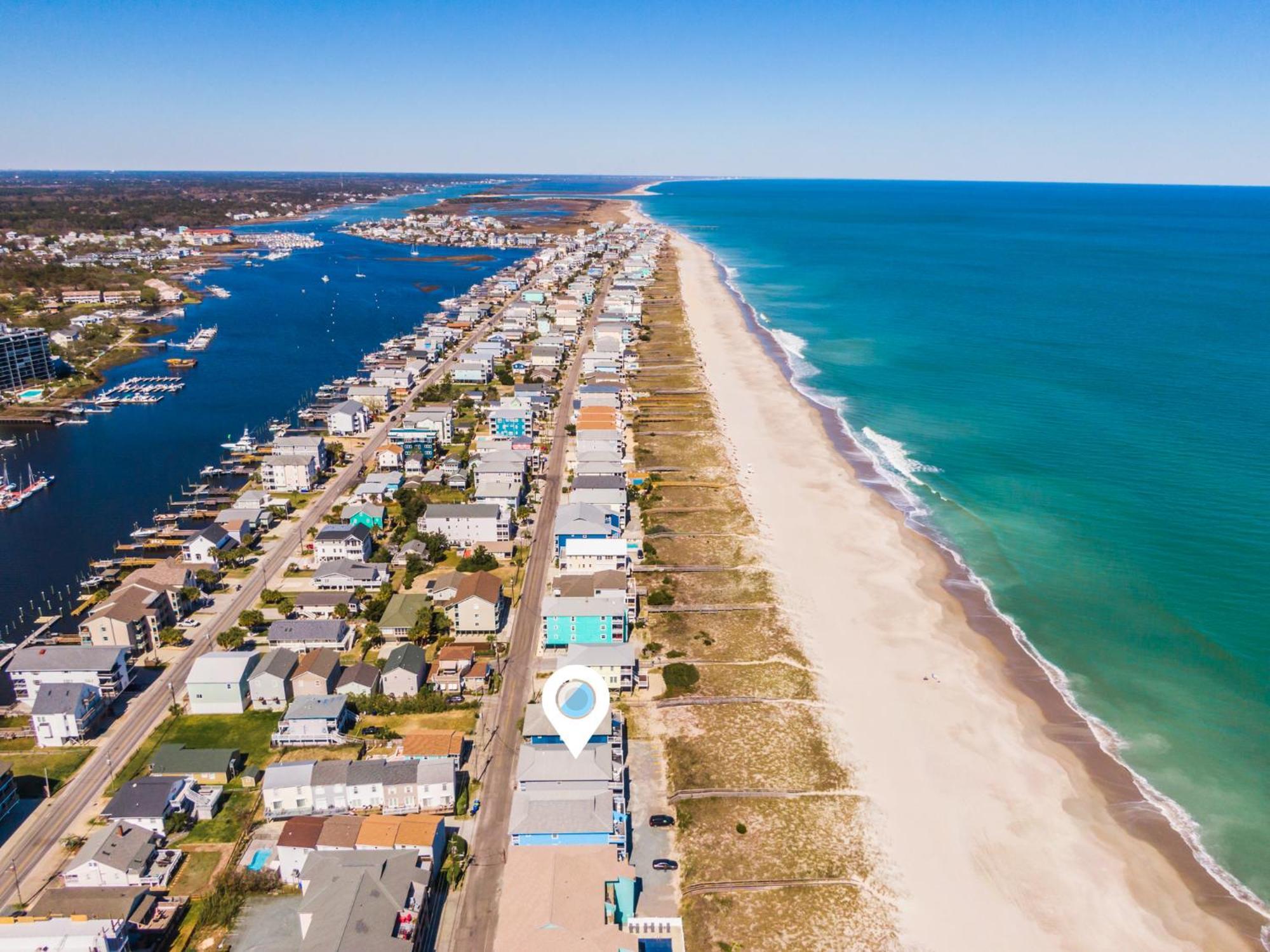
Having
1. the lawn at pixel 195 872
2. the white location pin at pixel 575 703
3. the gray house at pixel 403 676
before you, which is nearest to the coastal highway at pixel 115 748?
the lawn at pixel 195 872

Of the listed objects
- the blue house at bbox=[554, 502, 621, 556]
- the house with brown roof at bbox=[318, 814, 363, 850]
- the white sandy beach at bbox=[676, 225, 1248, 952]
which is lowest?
the white sandy beach at bbox=[676, 225, 1248, 952]

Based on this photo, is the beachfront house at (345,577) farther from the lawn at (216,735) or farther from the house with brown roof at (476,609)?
the lawn at (216,735)

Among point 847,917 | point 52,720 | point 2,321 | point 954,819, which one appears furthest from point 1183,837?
point 2,321

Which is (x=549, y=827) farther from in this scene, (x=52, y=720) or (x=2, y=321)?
(x=2, y=321)

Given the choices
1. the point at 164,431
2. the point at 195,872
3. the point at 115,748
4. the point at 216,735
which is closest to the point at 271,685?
the point at 216,735

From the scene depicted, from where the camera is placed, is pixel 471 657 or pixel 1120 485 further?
pixel 1120 485

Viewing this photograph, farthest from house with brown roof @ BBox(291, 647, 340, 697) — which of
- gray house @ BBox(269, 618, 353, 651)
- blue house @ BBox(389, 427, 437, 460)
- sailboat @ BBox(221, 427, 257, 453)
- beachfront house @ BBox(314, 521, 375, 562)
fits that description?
sailboat @ BBox(221, 427, 257, 453)

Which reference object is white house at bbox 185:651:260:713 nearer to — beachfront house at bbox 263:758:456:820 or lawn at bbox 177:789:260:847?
lawn at bbox 177:789:260:847
